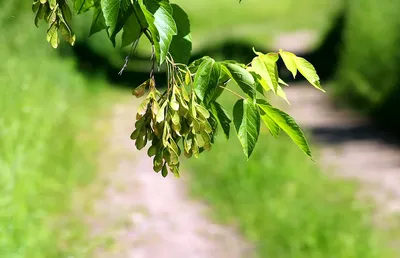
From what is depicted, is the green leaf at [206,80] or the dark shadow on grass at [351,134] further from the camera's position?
the dark shadow on grass at [351,134]

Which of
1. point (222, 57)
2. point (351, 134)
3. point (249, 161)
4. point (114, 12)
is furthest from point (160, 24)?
point (222, 57)

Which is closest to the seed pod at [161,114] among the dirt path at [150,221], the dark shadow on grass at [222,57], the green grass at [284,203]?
the green grass at [284,203]

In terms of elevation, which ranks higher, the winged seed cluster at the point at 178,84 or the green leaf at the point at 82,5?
the green leaf at the point at 82,5

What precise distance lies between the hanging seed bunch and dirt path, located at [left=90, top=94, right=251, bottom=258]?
10.2 feet

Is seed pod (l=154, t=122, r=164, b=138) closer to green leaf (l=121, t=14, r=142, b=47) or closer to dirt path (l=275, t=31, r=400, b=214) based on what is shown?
green leaf (l=121, t=14, r=142, b=47)

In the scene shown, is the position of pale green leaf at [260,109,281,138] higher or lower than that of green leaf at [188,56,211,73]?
lower

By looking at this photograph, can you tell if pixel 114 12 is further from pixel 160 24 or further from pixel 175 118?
pixel 175 118

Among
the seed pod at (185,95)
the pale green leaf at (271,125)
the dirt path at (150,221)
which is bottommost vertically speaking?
the dirt path at (150,221)

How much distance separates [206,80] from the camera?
1101 mm

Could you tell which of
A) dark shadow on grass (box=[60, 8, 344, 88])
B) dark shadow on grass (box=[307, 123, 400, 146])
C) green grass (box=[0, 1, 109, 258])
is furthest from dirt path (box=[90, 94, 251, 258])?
dark shadow on grass (box=[60, 8, 344, 88])

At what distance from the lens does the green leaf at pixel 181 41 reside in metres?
1.23

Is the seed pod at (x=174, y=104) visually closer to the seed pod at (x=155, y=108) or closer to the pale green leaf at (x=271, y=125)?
the seed pod at (x=155, y=108)

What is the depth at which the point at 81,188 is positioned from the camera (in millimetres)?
5172

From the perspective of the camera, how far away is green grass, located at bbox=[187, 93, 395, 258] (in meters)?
4.06
